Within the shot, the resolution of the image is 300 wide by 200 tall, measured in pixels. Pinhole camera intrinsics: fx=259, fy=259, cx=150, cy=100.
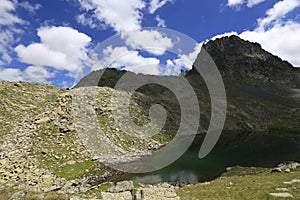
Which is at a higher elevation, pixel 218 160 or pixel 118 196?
pixel 218 160

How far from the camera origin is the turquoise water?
4993 cm

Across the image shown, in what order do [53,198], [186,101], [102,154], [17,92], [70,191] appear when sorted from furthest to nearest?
[186,101] < [17,92] < [102,154] < [70,191] < [53,198]

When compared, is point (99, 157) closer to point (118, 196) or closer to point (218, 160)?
point (218, 160)

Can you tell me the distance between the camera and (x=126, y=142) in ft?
224

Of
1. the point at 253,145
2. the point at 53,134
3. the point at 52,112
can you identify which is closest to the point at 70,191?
the point at 53,134

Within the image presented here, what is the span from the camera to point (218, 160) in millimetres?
64000

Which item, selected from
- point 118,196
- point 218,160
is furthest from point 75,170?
point 218,160

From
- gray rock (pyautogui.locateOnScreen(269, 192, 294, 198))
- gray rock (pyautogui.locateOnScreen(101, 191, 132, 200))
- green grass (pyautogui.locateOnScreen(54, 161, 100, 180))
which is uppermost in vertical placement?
green grass (pyautogui.locateOnScreen(54, 161, 100, 180))

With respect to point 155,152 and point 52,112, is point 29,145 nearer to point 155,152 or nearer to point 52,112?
point 52,112

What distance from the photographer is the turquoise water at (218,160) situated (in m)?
49.9

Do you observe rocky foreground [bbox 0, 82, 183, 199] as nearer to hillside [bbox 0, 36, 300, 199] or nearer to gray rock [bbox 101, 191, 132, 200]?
hillside [bbox 0, 36, 300, 199]

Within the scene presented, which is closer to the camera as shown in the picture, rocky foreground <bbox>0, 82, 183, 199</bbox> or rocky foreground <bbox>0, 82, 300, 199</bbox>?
rocky foreground <bbox>0, 82, 300, 199</bbox>

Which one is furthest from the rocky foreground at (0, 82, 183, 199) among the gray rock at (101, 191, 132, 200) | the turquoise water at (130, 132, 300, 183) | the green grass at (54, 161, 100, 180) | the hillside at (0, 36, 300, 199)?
the turquoise water at (130, 132, 300, 183)

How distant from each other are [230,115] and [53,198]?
423 ft
